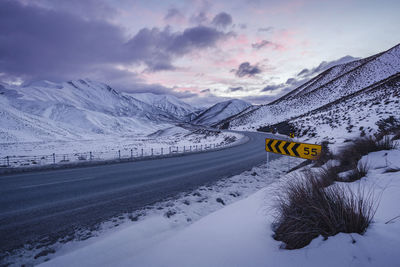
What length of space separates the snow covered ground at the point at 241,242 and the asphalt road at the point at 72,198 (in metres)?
1.22

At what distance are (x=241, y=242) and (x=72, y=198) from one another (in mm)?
5987

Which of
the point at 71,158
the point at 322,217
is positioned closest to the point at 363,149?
the point at 322,217

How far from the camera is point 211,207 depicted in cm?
530

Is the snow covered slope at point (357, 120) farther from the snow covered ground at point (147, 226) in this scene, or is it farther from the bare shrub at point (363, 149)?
the snow covered ground at point (147, 226)

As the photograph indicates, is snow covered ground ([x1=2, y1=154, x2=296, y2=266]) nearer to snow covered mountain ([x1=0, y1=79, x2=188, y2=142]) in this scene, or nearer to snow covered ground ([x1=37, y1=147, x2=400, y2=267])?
snow covered ground ([x1=37, y1=147, x2=400, y2=267])

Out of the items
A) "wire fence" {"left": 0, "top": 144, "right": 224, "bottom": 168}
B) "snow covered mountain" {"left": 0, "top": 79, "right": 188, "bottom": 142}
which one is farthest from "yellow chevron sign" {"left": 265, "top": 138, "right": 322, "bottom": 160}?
"snow covered mountain" {"left": 0, "top": 79, "right": 188, "bottom": 142}

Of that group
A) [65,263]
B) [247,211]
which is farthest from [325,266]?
[65,263]

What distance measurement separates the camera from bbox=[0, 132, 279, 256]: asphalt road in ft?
13.8

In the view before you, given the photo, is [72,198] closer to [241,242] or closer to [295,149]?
[241,242]

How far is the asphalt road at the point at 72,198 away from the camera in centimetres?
421

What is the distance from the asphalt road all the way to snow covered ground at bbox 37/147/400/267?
48.0 inches

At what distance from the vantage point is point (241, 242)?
2.70m

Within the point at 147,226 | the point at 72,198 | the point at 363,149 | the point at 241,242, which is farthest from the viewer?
the point at 72,198

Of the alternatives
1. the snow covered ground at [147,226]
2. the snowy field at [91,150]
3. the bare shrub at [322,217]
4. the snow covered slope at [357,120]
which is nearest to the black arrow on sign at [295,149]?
the snow covered ground at [147,226]
